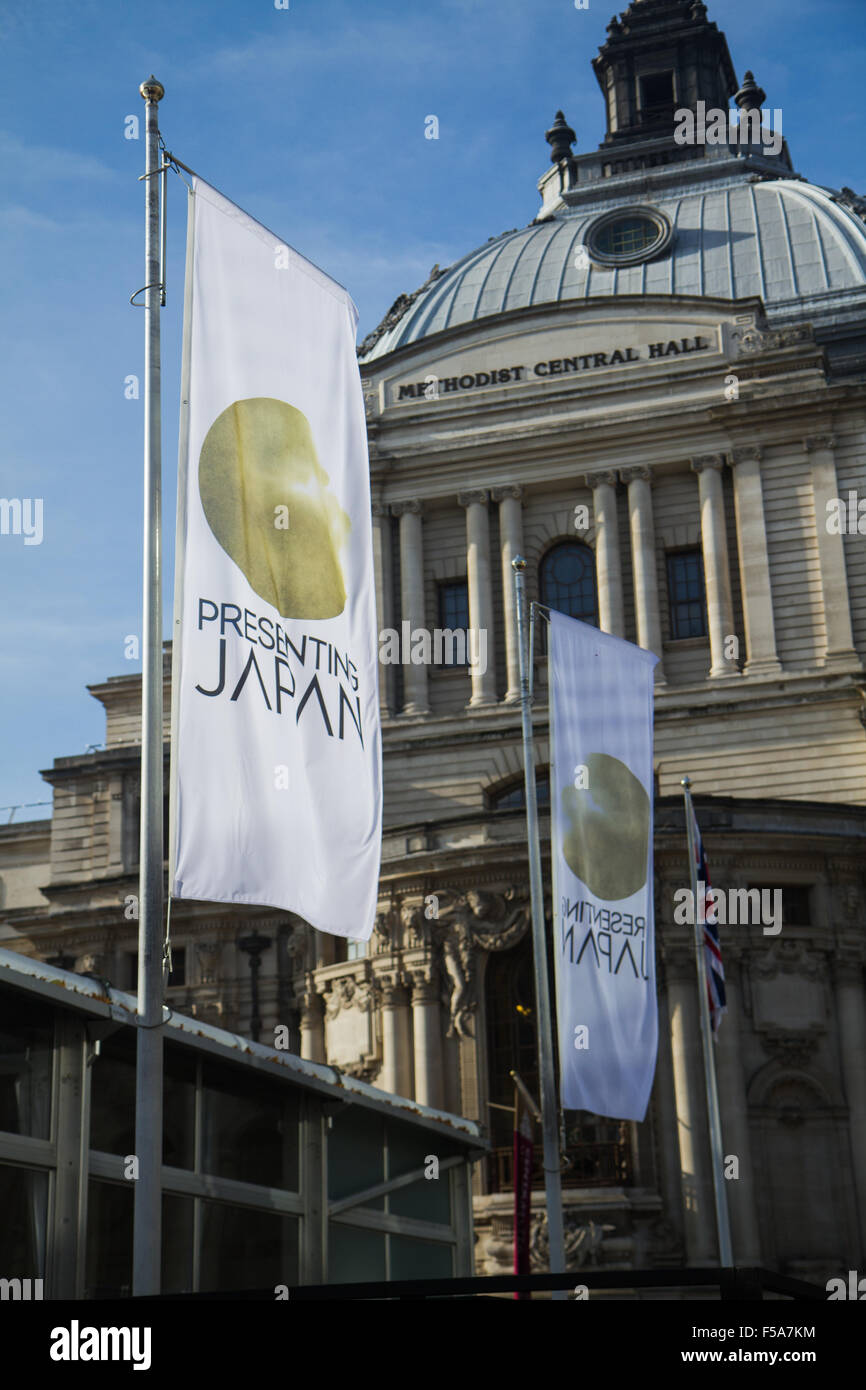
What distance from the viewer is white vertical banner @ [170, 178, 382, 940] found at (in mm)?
14688

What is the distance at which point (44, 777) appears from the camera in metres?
55.0

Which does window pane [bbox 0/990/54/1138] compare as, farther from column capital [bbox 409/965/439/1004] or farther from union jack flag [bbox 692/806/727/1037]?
column capital [bbox 409/965/439/1004]

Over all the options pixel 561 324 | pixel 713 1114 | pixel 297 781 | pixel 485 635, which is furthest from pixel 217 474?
pixel 561 324

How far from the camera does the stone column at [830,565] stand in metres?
51.6

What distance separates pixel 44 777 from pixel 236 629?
136 feet

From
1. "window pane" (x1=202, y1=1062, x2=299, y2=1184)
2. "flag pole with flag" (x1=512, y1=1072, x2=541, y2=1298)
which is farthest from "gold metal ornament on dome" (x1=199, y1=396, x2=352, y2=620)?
"flag pole with flag" (x1=512, y1=1072, x2=541, y2=1298)

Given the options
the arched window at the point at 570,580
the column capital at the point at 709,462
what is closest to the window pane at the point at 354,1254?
the arched window at the point at 570,580

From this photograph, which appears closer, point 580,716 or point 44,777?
point 580,716

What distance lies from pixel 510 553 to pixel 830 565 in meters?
10.4

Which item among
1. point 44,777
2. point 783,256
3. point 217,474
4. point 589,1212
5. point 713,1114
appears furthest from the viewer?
point 783,256

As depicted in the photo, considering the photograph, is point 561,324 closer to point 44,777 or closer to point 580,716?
point 44,777

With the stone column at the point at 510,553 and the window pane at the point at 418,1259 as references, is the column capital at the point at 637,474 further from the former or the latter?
the window pane at the point at 418,1259

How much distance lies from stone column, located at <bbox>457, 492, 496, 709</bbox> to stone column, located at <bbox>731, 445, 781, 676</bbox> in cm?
808

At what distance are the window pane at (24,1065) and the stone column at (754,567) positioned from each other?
39.5m
